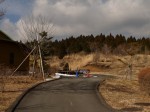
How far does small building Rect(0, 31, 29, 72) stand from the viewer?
41.8 m

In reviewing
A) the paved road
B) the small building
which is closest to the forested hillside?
the small building

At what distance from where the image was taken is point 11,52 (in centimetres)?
4319

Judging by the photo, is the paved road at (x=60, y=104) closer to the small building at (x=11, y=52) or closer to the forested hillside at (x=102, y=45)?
the small building at (x=11, y=52)

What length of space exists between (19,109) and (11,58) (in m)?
29.1

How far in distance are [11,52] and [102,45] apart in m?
57.3

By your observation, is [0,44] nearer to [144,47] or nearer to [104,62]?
[104,62]

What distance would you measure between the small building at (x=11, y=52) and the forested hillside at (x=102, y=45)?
39878mm

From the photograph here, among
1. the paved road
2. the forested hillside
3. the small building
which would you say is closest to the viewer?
the paved road

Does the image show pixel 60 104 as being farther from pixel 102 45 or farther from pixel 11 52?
pixel 102 45

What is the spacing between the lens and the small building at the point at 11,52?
1647 inches

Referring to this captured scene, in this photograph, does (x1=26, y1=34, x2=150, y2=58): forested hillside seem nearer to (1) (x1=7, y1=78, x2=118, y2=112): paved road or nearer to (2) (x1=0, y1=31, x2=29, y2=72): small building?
(2) (x1=0, y1=31, x2=29, y2=72): small building

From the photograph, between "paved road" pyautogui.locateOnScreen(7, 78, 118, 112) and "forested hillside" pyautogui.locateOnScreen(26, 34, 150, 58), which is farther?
"forested hillside" pyautogui.locateOnScreen(26, 34, 150, 58)

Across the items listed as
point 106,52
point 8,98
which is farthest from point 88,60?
point 8,98

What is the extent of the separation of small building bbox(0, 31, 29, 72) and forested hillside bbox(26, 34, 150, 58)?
3988cm
